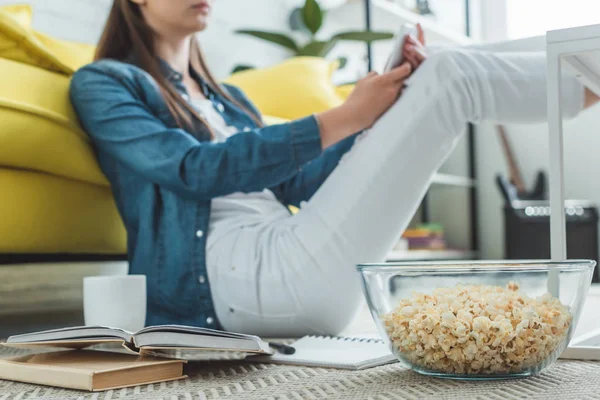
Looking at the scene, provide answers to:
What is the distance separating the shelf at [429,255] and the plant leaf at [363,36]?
884mm

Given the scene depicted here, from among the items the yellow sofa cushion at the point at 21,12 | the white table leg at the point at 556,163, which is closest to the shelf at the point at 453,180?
the yellow sofa cushion at the point at 21,12

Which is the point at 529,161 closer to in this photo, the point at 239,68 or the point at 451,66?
the point at 239,68

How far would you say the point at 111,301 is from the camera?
113 cm

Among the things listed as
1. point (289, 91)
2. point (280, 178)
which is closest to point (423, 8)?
point (289, 91)

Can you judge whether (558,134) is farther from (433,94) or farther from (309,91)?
(309,91)

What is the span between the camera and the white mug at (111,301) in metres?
1.13

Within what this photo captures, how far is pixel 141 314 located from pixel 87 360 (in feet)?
0.82

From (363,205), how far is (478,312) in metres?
0.43

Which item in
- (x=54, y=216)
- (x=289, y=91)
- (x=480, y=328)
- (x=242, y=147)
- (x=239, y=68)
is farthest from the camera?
(x=239, y=68)

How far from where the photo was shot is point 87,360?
932mm

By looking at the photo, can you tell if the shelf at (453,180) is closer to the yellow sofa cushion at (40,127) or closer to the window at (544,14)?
the window at (544,14)

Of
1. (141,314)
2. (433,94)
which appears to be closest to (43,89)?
(141,314)

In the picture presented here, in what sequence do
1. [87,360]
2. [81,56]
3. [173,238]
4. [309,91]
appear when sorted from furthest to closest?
[309,91], [81,56], [173,238], [87,360]

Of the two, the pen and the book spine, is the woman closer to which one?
the pen
